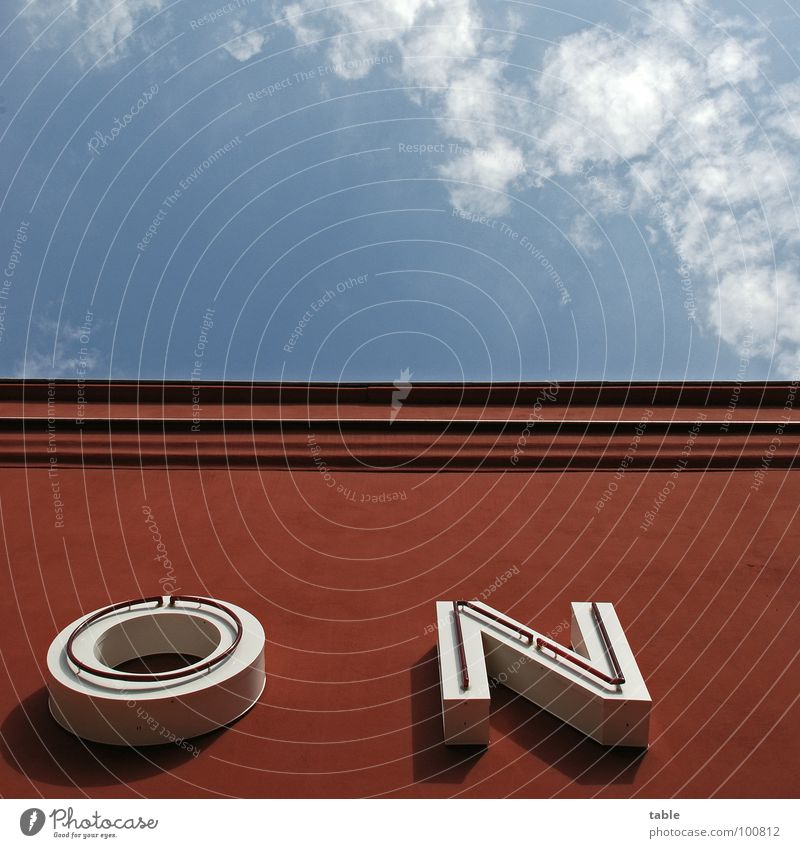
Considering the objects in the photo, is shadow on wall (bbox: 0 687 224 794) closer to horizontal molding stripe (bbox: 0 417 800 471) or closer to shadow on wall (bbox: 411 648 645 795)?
shadow on wall (bbox: 411 648 645 795)

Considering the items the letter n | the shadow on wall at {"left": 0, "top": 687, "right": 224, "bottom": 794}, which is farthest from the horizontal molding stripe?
the shadow on wall at {"left": 0, "top": 687, "right": 224, "bottom": 794}

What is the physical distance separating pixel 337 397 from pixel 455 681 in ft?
26.4

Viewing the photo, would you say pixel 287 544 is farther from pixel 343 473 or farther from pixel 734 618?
pixel 734 618

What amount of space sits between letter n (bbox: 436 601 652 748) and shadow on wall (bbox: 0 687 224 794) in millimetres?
2498

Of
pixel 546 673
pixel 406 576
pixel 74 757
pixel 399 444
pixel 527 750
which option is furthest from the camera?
pixel 399 444

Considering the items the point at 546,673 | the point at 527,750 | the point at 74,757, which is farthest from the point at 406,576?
the point at 74,757

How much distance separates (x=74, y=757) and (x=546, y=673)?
15.5ft

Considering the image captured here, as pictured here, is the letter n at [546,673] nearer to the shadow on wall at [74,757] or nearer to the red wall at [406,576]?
the red wall at [406,576]

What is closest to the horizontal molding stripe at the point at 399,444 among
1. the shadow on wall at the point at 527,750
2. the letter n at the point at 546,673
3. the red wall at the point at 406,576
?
the red wall at the point at 406,576

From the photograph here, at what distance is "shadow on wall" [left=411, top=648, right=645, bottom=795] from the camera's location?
745 centimetres

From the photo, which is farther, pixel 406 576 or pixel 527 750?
pixel 406 576

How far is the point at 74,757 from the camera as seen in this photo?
747cm

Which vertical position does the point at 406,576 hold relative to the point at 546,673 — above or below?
above

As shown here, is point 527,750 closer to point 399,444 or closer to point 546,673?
point 546,673
